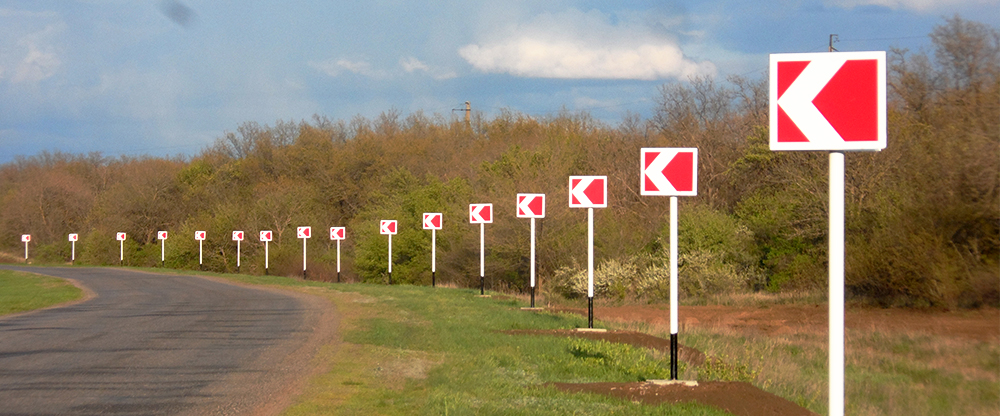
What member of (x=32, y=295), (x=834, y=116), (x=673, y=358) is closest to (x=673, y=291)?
(x=673, y=358)

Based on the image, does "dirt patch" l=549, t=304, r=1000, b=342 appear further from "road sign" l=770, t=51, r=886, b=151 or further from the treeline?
"road sign" l=770, t=51, r=886, b=151

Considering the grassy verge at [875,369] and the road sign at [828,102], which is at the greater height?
the road sign at [828,102]

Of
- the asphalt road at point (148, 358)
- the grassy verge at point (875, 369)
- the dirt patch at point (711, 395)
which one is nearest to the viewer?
the dirt patch at point (711, 395)

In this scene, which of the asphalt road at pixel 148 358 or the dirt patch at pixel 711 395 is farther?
the asphalt road at pixel 148 358

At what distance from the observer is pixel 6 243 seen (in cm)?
9125

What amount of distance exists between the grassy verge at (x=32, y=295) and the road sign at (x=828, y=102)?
20.4 meters

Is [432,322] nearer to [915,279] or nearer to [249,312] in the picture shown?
[249,312]

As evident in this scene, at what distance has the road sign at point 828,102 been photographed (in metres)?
5.25

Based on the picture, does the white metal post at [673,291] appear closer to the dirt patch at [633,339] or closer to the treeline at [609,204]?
the dirt patch at [633,339]

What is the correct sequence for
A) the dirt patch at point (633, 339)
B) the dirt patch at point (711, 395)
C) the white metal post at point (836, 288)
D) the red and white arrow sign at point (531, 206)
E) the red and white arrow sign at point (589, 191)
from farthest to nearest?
the red and white arrow sign at point (531, 206) → the red and white arrow sign at point (589, 191) → the dirt patch at point (633, 339) → the dirt patch at point (711, 395) → the white metal post at point (836, 288)

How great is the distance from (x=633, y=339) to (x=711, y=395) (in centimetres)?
524

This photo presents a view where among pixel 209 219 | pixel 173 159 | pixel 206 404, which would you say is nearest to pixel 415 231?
pixel 209 219

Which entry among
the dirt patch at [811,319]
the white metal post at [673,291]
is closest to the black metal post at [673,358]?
the white metal post at [673,291]

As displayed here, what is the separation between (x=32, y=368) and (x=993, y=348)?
16.2 metres
